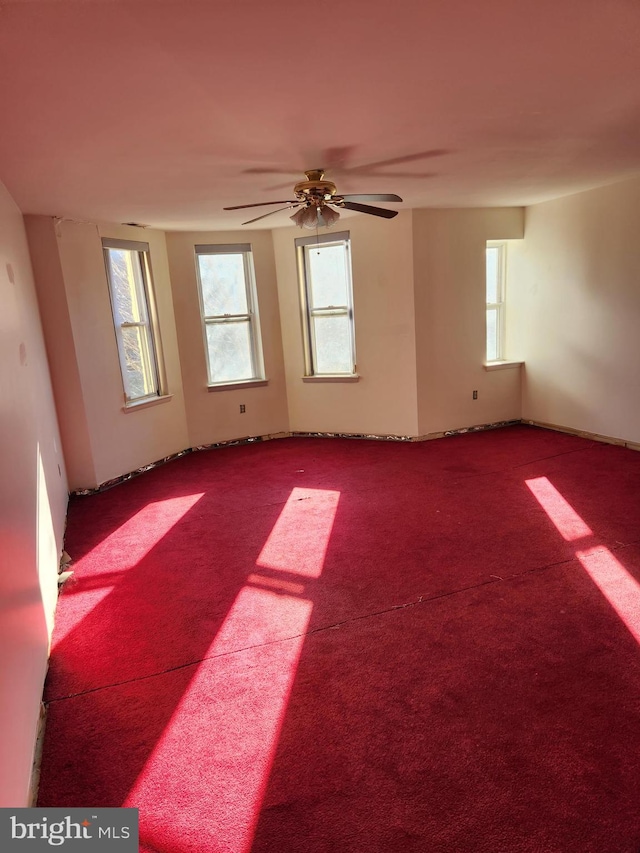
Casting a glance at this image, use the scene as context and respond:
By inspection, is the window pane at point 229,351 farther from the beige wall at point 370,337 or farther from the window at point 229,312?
the beige wall at point 370,337

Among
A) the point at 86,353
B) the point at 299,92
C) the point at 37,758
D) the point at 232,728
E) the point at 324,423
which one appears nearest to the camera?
the point at 37,758

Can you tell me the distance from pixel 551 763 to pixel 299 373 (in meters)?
5.00

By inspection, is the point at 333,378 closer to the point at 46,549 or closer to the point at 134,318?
the point at 134,318

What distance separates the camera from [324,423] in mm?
6414

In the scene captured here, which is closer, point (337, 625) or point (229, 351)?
point (337, 625)

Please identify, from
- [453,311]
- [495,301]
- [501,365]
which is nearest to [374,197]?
[453,311]

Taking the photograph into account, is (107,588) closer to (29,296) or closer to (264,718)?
(264,718)

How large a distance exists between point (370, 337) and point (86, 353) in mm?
2896

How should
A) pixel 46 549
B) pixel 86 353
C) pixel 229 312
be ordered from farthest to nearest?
1. pixel 229 312
2. pixel 86 353
3. pixel 46 549

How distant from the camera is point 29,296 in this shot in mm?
4098

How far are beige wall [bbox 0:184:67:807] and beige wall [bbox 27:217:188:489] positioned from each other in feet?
0.77

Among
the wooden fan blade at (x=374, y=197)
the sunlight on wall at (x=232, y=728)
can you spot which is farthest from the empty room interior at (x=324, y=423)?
the wooden fan blade at (x=374, y=197)

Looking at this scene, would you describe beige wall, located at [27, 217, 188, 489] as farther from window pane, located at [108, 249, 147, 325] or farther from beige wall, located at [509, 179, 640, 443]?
beige wall, located at [509, 179, 640, 443]

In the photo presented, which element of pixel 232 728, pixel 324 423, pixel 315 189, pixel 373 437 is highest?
pixel 315 189
